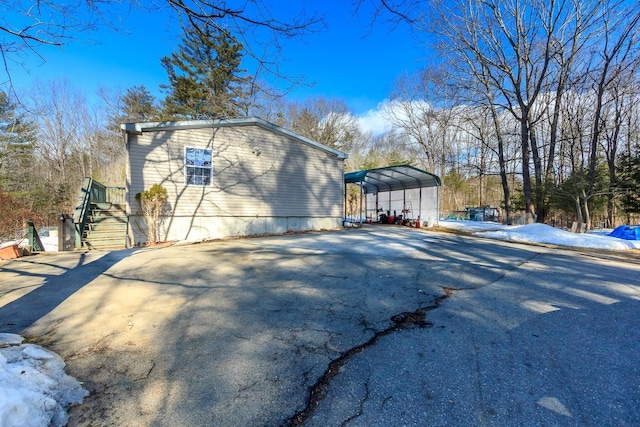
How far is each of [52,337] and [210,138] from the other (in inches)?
334

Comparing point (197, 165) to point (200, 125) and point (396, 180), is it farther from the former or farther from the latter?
point (396, 180)

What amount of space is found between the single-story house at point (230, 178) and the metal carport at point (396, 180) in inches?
102

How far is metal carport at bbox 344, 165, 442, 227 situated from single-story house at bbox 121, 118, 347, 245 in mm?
2592

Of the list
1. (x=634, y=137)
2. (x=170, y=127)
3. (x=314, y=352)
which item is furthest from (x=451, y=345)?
(x=634, y=137)

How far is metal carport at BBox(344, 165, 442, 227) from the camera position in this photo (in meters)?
15.0

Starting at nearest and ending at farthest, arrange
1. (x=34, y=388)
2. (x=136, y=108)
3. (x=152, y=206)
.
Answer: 1. (x=34, y=388)
2. (x=152, y=206)
3. (x=136, y=108)

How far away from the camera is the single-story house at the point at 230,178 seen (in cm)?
943

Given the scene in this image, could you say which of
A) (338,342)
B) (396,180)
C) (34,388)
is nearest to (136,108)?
(396,180)

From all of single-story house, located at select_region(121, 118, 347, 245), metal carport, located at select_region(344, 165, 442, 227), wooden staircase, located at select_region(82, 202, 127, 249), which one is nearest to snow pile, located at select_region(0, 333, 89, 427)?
wooden staircase, located at select_region(82, 202, 127, 249)

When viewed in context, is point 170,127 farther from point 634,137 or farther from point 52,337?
point 634,137

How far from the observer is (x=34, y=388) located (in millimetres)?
1987

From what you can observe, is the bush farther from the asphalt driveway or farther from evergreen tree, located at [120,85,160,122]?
evergreen tree, located at [120,85,160,122]

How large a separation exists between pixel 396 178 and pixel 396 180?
2.02 feet

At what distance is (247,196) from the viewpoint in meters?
11.1
